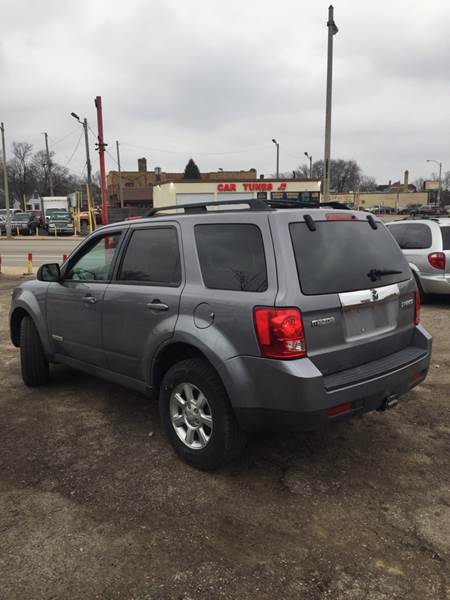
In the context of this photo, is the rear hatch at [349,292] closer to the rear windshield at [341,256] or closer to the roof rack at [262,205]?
the rear windshield at [341,256]

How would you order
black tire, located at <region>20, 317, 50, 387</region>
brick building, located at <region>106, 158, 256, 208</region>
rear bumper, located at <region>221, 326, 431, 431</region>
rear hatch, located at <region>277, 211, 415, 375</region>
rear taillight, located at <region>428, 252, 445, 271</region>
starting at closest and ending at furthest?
rear bumper, located at <region>221, 326, 431, 431</region>, rear hatch, located at <region>277, 211, 415, 375</region>, black tire, located at <region>20, 317, 50, 387</region>, rear taillight, located at <region>428, 252, 445, 271</region>, brick building, located at <region>106, 158, 256, 208</region>

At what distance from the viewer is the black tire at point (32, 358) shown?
5.12 metres

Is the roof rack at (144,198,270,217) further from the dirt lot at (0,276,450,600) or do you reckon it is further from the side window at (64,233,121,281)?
the dirt lot at (0,276,450,600)

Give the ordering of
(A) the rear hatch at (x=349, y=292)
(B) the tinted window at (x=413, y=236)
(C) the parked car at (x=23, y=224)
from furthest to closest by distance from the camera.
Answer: (C) the parked car at (x=23, y=224), (B) the tinted window at (x=413, y=236), (A) the rear hatch at (x=349, y=292)

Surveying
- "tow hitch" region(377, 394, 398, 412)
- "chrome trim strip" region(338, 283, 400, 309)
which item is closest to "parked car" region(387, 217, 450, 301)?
"chrome trim strip" region(338, 283, 400, 309)

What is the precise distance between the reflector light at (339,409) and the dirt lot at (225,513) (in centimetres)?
55

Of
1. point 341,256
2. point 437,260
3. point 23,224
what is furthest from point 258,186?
point 341,256

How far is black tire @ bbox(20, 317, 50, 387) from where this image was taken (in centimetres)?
512

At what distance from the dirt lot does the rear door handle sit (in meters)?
1.07

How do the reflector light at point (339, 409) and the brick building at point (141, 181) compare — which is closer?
the reflector light at point (339, 409)

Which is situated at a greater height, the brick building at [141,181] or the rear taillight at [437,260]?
the brick building at [141,181]

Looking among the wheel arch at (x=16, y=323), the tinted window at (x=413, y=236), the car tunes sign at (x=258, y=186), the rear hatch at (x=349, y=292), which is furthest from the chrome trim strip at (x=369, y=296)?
the car tunes sign at (x=258, y=186)

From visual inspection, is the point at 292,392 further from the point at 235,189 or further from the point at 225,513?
the point at 235,189

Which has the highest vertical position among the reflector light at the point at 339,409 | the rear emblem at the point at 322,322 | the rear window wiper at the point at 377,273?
the rear window wiper at the point at 377,273
